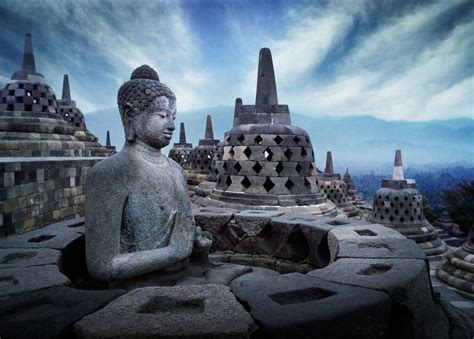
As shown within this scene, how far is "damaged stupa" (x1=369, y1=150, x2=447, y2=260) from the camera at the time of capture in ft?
32.3

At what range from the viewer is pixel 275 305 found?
4.62 feet

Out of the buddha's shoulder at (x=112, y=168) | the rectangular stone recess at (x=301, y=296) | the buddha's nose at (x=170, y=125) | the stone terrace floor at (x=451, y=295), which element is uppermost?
the buddha's nose at (x=170, y=125)

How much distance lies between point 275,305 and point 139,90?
1383mm

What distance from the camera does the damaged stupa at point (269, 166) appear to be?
5.14 m

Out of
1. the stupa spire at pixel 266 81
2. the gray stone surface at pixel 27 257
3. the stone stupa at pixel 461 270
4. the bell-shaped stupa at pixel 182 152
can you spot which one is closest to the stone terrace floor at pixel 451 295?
the stone stupa at pixel 461 270

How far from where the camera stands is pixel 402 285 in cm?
159

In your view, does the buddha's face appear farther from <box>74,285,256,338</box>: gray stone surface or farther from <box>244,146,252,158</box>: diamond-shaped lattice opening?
<box>244,146,252,158</box>: diamond-shaped lattice opening

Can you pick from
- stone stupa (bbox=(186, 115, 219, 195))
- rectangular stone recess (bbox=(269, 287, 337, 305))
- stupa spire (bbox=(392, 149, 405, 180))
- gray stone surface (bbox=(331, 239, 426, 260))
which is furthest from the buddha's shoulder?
stupa spire (bbox=(392, 149, 405, 180))

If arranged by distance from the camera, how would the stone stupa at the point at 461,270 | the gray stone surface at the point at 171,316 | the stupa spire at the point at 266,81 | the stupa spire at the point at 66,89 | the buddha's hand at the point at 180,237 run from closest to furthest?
1. the gray stone surface at the point at 171,316
2. the buddha's hand at the point at 180,237
3. the stupa spire at the point at 266,81
4. the stone stupa at the point at 461,270
5. the stupa spire at the point at 66,89

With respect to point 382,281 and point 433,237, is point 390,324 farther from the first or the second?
point 433,237

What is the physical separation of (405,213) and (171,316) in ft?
33.6

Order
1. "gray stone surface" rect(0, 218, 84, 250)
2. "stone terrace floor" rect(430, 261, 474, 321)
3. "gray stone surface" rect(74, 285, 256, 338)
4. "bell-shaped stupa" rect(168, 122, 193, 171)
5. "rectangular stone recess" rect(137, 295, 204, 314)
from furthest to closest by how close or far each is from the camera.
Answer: "bell-shaped stupa" rect(168, 122, 193, 171) → "stone terrace floor" rect(430, 261, 474, 321) → "gray stone surface" rect(0, 218, 84, 250) → "rectangular stone recess" rect(137, 295, 204, 314) → "gray stone surface" rect(74, 285, 256, 338)

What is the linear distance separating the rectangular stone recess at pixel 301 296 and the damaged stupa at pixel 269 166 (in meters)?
3.36

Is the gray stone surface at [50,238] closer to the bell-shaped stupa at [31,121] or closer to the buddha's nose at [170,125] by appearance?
the buddha's nose at [170,125]
